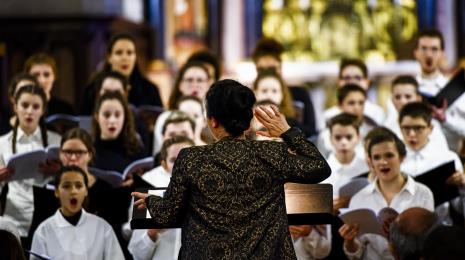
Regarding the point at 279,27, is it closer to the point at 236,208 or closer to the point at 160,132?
the point at 160,132

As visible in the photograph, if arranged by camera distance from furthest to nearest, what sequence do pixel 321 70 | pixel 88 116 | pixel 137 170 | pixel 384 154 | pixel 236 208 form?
pixel 321 70
pixel 88 116
pixel 137 170
pixel 384 154
pixel 236 208

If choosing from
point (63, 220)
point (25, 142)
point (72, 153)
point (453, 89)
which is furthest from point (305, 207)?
point (453, 89)

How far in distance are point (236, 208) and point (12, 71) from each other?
7228 mm

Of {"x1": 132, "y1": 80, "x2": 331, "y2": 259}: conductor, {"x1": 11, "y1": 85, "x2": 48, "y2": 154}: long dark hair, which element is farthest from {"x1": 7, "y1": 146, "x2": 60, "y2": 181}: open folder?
{"x1": 132, "y1": 80, "x2": 331, "y2": 259}: conductor

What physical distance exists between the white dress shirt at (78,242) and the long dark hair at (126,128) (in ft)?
4.02

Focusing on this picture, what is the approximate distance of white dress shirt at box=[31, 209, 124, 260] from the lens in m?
5.93

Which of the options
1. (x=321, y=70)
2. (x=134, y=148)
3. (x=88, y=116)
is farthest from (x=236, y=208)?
(x=321, y=70)

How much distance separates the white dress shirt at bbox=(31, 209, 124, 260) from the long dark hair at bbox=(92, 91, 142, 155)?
122 cm

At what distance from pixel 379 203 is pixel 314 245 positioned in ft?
1.36

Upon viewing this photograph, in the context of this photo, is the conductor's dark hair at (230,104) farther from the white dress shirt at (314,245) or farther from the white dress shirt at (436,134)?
the white dress shirt at (436,134)

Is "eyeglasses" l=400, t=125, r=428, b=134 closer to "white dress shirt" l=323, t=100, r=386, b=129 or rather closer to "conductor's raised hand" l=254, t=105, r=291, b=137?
"white dress shirt" l=323, t=100, r=386, b=129

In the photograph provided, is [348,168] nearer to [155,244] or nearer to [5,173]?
[155,244]

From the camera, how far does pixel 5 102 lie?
10750 mm

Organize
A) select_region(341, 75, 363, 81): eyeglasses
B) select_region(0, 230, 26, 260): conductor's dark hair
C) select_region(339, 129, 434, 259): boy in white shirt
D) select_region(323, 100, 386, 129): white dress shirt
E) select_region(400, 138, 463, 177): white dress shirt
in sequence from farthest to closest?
select_region(341, 75, 363, 81): eyeglasses
select_region(323, 100, 386, 129): white dress shirt
select_region(400, 138, 463, 177): white dress shirt
select_region(339, 129, 434, 259): boy in white shirt
select_region(0, 230, 26, 260): conductor's dark hair
